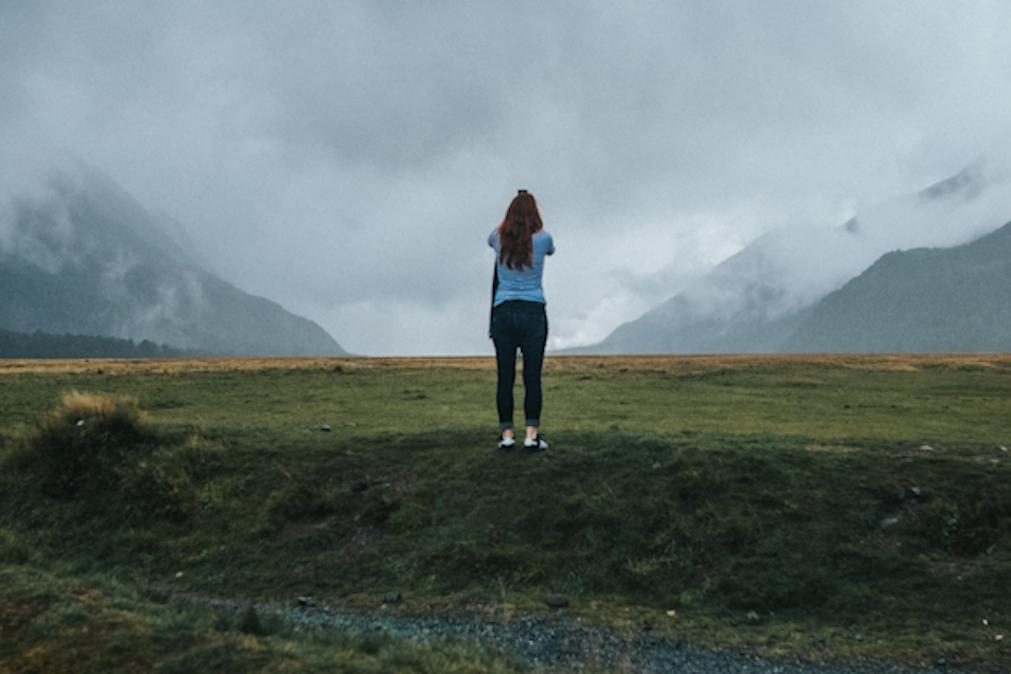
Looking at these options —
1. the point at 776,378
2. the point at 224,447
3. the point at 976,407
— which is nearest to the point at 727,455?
the point at 224,447

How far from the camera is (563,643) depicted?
9.66 m

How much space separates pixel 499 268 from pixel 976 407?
74.4ft

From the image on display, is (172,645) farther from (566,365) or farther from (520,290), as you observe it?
(566,365)

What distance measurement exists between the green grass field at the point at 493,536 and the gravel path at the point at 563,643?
0.38 metres

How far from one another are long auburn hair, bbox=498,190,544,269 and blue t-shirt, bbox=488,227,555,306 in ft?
0.34

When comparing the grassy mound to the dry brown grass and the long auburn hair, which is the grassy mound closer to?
the long auburn hair

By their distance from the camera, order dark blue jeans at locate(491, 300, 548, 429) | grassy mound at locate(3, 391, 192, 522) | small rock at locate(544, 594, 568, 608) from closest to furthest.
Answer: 1. small rock at locate(544, 594, 568, 608)
2. dark blue jeans at locate(491, 300, 548, 429)
3. grassy mound at locate(3, 391, 192, 522)

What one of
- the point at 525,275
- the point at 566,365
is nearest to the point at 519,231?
the point at 525,275

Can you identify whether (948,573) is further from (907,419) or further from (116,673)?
(907,419)

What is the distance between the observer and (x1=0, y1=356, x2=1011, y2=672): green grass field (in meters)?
9.21

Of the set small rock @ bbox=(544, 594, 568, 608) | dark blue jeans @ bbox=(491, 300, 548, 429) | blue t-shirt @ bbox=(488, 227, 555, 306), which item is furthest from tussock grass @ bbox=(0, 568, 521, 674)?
blue t-shirt @ bbox=(488, 227, 555, 306)

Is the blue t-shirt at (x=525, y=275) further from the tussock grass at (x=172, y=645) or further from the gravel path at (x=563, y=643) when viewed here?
the tussock grass at (x=172, y=645)

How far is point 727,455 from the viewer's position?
14891mm

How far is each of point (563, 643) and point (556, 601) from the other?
138cm
